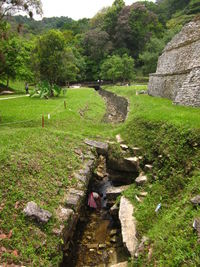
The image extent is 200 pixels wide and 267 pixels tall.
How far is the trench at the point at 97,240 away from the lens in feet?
18.8

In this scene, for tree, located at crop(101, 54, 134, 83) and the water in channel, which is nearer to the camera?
the water in channel

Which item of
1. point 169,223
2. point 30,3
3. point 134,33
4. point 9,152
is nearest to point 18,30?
point 30,3

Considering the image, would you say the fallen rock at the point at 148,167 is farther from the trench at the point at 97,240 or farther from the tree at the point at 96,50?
the tree at the point at 96,50

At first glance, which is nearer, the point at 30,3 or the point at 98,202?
the point at 98,202

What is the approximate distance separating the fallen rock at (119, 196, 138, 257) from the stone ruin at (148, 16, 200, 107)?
26.0ft

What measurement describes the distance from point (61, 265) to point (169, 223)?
312 centimetres

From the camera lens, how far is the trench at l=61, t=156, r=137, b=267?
5734 mm

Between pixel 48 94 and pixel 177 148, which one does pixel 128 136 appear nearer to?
pixel 177 148

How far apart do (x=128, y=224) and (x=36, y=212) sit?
2.74 metres

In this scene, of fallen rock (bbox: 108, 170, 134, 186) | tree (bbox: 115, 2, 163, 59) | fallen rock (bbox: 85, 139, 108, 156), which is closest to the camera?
fallen rock (bbox: 108, 170, 134, 186)

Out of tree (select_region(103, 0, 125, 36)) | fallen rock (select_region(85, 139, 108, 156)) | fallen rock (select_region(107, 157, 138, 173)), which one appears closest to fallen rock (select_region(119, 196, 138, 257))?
fallen rock (select_region(107, 157, 138, 173))

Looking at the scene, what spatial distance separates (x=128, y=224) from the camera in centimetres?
616

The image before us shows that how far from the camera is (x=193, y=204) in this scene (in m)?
4.95

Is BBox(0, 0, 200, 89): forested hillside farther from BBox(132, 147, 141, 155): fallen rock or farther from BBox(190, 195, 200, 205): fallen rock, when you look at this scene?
BBox(190, 195, 200, 205): fallen rock
